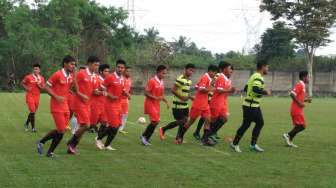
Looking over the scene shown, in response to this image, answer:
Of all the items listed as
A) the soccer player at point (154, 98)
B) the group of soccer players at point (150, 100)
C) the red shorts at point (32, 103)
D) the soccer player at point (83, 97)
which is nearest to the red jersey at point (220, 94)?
the group of soccer players at point (150, 100)

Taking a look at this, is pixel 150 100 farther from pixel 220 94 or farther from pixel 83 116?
pixel 83 116

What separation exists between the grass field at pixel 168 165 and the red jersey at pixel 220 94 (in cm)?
101

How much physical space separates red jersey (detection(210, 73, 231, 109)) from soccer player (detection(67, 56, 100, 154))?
11.0ft

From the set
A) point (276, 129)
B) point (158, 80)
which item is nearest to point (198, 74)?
point (276, 129)

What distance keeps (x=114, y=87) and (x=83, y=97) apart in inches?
69.2

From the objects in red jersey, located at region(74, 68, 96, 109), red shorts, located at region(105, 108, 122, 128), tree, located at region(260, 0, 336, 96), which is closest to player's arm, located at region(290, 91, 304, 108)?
red shorts, located at region(105, 108, 122, 128)

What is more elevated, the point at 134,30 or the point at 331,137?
the point at 134,30

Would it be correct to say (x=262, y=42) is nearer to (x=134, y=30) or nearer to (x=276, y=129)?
(x=134, y=30)

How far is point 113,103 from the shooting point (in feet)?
45.3

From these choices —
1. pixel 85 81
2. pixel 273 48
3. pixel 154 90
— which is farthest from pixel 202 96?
pixel 273 48

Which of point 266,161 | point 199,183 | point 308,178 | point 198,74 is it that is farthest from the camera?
point 198,74

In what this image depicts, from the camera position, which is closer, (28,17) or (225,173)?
(225,173)

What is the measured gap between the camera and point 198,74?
62.8 metres

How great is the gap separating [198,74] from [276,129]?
42.3 meters
